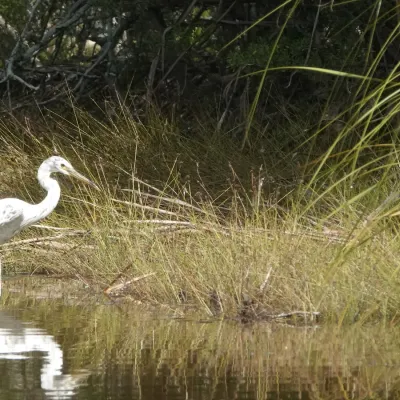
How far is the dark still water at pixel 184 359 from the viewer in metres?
4.85

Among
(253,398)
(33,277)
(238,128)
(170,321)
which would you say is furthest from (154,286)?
(238,128)

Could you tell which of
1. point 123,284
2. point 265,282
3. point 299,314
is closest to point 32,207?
point 123,284

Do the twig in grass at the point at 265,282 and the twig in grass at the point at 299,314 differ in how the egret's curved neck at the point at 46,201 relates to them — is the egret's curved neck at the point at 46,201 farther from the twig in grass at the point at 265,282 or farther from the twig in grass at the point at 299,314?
the twig in grass at the point at 299,314

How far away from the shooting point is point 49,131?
40.2ft

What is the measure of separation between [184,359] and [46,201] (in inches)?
169

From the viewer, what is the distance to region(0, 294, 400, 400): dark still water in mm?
4848

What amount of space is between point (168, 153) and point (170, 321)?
4.34 m

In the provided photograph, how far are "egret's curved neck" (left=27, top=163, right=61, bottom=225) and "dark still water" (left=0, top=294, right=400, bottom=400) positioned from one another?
7.75 feet

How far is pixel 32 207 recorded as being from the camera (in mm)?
9656

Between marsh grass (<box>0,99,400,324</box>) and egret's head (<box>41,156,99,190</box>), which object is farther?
egret's head (<box>41,156,99,190</box>)

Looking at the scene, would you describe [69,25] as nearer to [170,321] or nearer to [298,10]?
[298,10]

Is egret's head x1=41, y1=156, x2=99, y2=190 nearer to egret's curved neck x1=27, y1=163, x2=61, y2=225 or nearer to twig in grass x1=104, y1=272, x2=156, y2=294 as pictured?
egret's curved neck x1=27, y1=163, x2=61, y2=225

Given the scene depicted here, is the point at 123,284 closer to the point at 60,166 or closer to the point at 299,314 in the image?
the point at 299,314

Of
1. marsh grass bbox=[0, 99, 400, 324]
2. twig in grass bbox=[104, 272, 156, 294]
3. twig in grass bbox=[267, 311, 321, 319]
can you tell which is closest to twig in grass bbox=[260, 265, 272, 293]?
marsh grass bbox=[0, 99, 400, 324]
